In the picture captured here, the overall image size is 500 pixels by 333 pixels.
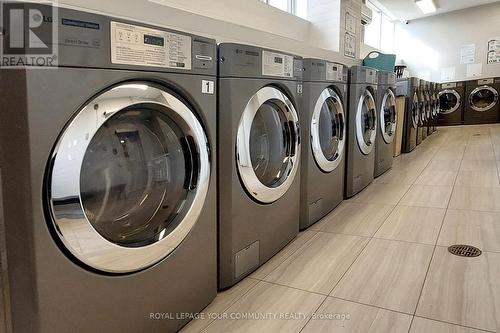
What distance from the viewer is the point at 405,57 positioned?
828 cm

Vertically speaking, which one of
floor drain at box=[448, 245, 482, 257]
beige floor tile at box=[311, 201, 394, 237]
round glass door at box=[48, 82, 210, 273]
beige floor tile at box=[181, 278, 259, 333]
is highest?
round glass door at box=[48, 82, 210, 273]

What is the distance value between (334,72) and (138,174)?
1.55m

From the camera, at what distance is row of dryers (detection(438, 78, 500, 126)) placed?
7059 millimetres

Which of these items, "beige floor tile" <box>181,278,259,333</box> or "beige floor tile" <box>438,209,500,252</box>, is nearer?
"beige floor tile" <box>181,278,259,333</box>

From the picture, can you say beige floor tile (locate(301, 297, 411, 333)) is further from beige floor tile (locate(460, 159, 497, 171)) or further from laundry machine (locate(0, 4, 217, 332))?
beige floor tile (locate(460, 159, 497, 171))

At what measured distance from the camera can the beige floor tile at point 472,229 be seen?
1.77 m

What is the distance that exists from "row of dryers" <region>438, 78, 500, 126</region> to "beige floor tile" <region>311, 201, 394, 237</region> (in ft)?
20.1

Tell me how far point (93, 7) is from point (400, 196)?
234 centimetres

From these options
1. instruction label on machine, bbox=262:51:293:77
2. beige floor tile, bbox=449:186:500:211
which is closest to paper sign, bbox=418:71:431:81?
beige floor tile, bbox=449:186:500:211

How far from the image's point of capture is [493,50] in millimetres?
7398

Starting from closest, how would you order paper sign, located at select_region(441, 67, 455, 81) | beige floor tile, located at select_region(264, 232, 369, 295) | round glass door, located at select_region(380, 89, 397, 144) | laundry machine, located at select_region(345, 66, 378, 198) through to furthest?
1. beige floor tile, located at select_region(264, 232, 369, 295)
2. laundry machine, located at select_region(345, 66, 378, 198)
3. round glass door, located at select_region(380, 89, 397, 144)
4. paper sign, located at select_region(441, 67, 455, 81)

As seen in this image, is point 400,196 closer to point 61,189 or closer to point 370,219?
point 370,219

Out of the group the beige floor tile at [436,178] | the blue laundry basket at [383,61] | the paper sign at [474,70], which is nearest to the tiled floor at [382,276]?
the beige floor tile at [436,178]

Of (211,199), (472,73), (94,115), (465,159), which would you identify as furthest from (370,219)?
(472,73)
